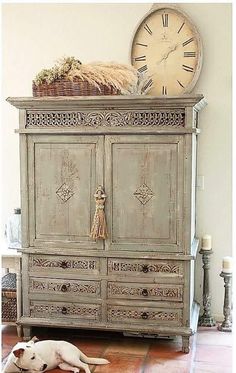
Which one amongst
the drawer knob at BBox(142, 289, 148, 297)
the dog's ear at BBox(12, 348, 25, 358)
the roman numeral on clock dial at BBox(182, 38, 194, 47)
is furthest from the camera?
the roman numeral on clock dial at BBox(182, 38, 194, 47)

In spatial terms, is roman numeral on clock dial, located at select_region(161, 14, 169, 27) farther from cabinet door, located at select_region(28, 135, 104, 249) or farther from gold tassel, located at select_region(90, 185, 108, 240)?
gold tassel, located at select_region(90, 185, 108, 240)

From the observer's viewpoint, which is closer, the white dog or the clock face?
the white dog

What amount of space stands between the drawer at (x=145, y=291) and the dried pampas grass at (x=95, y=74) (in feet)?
4.18

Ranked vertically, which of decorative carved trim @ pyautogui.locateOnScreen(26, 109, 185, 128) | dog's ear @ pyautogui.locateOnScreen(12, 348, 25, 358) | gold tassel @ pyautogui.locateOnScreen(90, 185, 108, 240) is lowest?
dog's ear @ pyautogui.locateOnScreen(12, 348, 25, 358)

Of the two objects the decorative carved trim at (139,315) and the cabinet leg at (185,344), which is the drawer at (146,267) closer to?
the decorative carved trim at (139,315)

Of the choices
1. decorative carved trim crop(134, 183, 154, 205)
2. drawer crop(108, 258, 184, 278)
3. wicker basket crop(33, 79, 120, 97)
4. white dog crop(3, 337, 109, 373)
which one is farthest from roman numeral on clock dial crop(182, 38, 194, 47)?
white dog crop(3, 337, 109, 373)

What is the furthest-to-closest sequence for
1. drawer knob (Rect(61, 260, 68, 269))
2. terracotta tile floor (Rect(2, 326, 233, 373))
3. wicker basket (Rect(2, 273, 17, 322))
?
wicker basket (Rect(2, 273, 17, 322)), drawer knob (Rect(61, 260, 68, 269)), terracotta tile floor (Rect(2, 326, 233, 373))

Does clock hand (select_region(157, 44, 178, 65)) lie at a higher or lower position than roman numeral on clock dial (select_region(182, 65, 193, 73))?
higher

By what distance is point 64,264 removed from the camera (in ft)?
11.0

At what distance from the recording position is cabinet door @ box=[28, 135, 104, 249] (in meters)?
3.25

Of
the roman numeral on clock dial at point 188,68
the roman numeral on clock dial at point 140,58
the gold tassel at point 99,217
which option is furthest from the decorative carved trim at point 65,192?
the roman numeral on clock dial at point 188,68

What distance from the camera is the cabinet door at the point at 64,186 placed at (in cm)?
325

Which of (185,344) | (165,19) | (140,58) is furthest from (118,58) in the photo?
(185,344)

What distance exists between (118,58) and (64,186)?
1.16m
